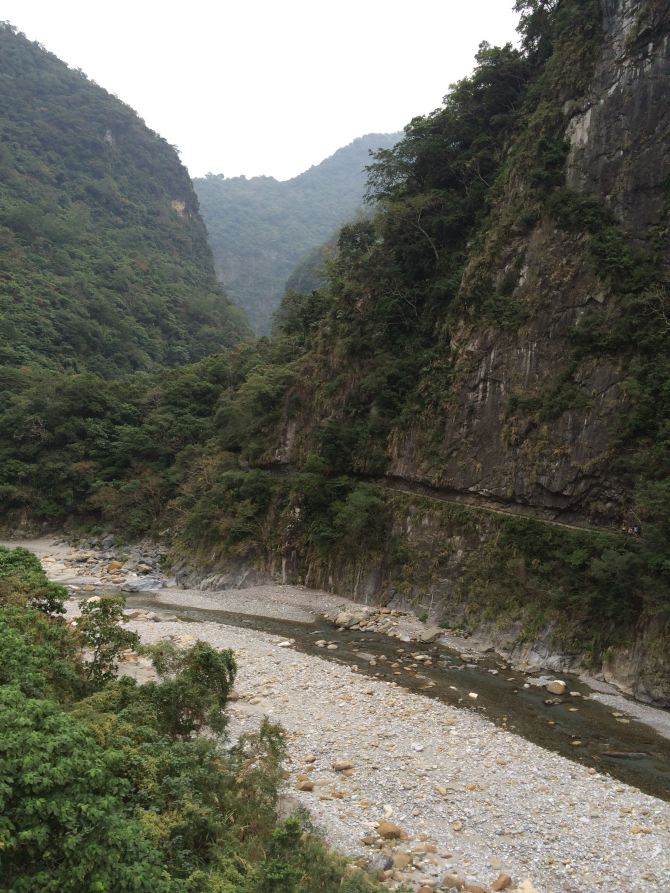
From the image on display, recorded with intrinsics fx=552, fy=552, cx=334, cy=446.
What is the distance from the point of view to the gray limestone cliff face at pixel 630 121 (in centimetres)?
2059

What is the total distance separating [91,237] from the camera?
7256cm

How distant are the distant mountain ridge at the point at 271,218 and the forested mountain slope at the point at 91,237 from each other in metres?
25.3

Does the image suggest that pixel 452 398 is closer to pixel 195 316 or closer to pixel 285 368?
pixel 285 368

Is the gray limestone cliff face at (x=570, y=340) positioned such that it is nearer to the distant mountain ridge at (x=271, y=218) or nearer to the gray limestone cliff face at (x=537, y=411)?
the gray limestone cliff face at (x=537, y=411)

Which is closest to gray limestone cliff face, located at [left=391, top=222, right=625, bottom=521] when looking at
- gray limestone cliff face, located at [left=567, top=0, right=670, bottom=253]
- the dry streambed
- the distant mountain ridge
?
gray limestone cliff face, located at [left=567, top=0, right=670, bottom=253]

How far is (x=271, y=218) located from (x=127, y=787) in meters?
160

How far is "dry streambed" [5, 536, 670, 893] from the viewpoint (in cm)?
870

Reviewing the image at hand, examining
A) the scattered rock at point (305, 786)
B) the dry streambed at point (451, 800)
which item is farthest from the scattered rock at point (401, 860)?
the scattered rock at point (305, 786)

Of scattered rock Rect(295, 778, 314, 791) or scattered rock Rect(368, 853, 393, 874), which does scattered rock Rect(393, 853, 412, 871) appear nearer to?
scattered rock Rect(368, 853, 393, 874)

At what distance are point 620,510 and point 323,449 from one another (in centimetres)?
1511

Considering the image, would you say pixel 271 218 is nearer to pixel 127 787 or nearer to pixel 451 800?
pixel 451 800

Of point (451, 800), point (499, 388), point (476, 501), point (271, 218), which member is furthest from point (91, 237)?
point (271, 218)

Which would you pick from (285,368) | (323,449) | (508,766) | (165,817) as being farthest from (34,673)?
(285,368)

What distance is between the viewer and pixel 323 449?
29.6 m
